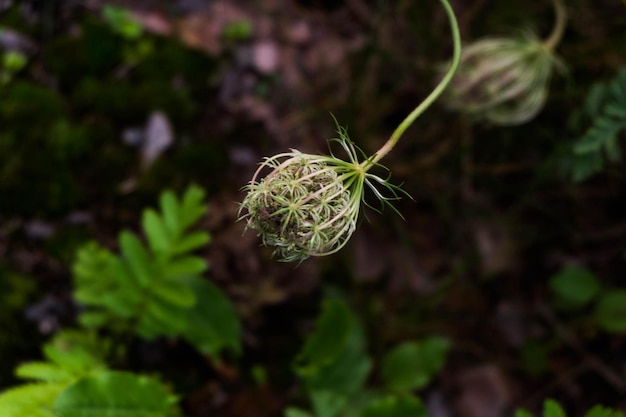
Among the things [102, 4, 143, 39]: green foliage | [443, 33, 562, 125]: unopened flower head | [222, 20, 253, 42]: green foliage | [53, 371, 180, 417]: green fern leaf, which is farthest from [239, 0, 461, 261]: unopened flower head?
[222, 20, 253, 42]: green foliage

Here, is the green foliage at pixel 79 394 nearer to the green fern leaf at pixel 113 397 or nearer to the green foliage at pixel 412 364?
the green fern leaf at pixel 113 397

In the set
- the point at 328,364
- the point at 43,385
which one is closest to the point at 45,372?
the point at 43,385

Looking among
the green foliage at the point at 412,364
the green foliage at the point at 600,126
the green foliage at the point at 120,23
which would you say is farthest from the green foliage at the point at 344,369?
the green foliage at the point at 120,23

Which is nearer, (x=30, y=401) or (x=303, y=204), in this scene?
(x=303, y=204)

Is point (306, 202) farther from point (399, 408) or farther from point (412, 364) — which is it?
point (412, 364)

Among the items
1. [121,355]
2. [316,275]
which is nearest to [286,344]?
[316,275]

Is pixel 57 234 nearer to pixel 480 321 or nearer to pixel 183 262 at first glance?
pixel 183 262

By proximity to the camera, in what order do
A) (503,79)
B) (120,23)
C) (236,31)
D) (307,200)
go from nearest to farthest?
1. (307,200)
2. (503,79)
3. (120,23)
4. (236,31)
